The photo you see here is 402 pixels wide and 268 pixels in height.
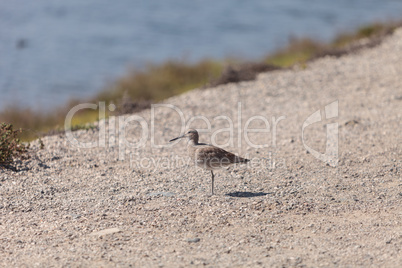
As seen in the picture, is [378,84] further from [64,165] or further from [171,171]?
[64,165]

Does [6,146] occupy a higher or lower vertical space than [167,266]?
higher

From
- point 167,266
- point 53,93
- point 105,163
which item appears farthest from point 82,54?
point 167,266

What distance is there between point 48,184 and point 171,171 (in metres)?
2.25

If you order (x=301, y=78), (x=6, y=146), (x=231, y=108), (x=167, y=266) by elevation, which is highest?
(x=301, y=78)

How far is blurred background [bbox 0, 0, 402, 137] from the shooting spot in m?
27.9

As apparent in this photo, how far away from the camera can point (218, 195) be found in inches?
341

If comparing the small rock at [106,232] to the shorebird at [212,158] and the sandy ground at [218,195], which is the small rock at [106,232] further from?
the shorebird at [212,158]

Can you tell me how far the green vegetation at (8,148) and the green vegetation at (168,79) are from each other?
2124 mm

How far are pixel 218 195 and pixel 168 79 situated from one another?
13.4 meters

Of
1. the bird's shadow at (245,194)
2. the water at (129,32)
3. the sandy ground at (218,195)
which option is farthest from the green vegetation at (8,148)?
the water at (129,32)

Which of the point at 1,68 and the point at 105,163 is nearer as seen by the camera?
the point at 105,163

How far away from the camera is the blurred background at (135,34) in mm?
27875

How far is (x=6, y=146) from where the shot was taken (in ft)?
32.6

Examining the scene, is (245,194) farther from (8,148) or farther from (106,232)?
(8,148)
